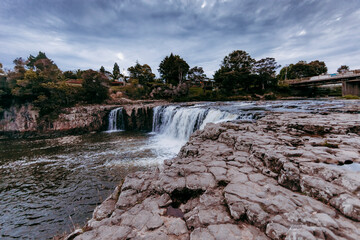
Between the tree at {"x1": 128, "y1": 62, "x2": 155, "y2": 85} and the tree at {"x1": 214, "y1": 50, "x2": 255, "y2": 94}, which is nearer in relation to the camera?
the tree at {"x1": 214, "y1": 50, "x2": 255, "y2": 94}

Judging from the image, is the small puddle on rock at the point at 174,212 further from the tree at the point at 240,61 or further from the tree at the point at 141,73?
the tree at the point at 240,61

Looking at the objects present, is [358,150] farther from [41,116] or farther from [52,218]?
[41,116]

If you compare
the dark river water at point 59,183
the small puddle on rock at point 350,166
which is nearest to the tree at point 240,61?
the dark river water at point 59,183

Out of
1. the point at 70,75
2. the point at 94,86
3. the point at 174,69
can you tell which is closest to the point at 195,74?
the point at 174,69

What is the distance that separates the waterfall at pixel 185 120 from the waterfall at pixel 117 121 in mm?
5578

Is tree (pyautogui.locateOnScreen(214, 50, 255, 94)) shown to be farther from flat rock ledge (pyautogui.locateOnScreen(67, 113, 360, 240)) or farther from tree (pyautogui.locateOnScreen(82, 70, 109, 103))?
flat rock ledge (pyautogui.locateOnScreen(67, 113, 360, 240))

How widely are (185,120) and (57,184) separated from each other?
34.3 ft

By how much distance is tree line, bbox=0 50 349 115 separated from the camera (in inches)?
804

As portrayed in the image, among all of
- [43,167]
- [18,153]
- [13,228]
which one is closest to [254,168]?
[13,228]

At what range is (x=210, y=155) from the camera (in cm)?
434

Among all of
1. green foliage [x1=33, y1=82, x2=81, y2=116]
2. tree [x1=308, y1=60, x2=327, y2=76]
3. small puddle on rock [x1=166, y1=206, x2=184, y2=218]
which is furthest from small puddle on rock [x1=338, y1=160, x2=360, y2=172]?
tree [x1=308, y1=60, x2=327, y2=76]

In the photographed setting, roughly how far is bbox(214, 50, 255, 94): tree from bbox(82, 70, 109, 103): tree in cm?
2813

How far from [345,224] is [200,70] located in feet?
148

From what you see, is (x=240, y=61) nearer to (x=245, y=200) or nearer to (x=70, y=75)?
(x=245, y=200)
